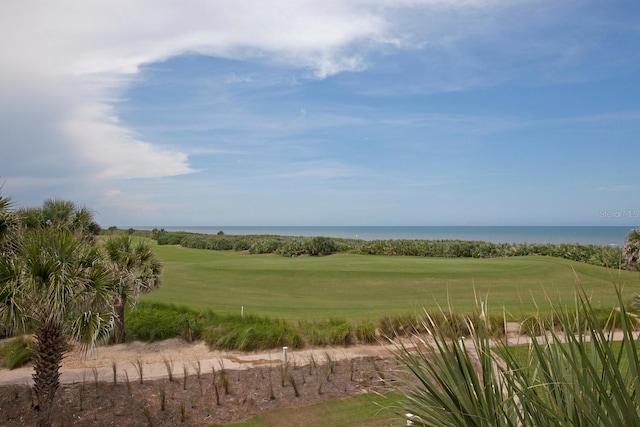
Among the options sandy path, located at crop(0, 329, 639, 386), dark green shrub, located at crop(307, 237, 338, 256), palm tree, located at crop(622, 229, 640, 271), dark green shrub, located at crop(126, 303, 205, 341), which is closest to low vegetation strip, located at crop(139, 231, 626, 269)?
dark green shrub, located at crop(307, 237, 338, 256)

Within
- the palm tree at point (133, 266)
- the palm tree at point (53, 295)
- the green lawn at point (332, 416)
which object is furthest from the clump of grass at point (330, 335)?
the palm tree at point (53, 295)

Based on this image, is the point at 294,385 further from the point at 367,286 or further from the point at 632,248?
the point at 632,248

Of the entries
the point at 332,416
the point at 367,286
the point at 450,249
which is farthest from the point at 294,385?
the point at 450,249

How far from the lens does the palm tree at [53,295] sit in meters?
7.32

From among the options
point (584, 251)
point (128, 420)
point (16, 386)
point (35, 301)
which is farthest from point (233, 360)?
point (584, 251)

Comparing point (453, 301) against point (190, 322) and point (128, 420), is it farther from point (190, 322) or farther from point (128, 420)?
point (128, 420)

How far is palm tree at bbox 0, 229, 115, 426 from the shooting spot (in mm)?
7324

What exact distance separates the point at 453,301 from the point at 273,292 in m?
8.16

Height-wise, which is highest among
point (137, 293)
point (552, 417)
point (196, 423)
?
point (552, 417)

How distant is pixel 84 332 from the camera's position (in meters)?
7.86

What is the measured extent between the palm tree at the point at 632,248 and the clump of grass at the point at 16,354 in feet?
67.5

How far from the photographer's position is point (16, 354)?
461 inches

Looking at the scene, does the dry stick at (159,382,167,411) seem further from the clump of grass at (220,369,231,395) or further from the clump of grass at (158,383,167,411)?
the clump of grass at (220,369,231,395)

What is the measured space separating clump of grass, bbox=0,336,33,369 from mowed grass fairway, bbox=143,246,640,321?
590cm
